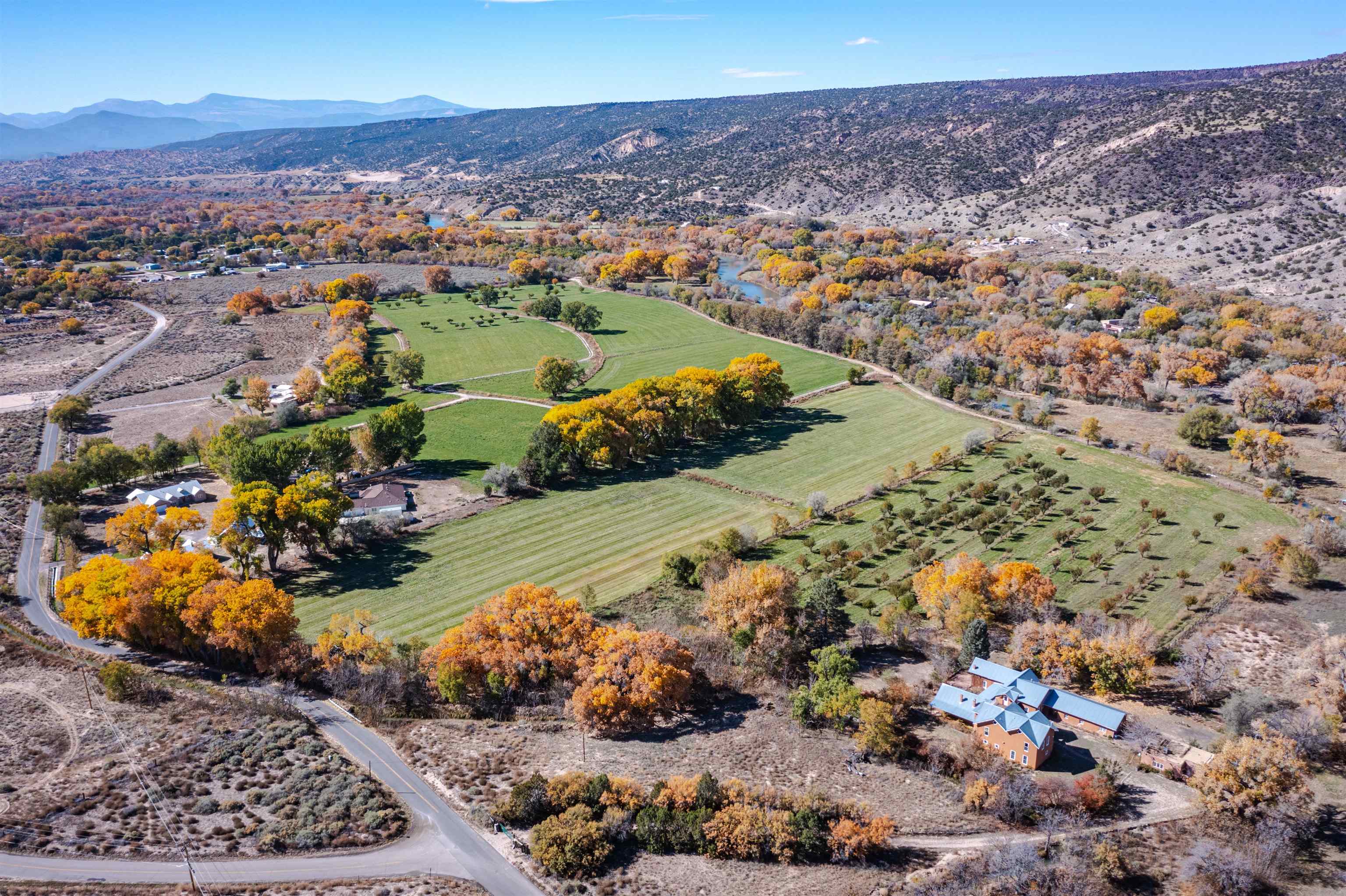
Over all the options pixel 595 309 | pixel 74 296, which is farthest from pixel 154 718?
pixel 74 296

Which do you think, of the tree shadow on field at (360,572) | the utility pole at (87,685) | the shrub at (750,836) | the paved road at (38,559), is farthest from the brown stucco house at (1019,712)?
the paved road at (38,559)

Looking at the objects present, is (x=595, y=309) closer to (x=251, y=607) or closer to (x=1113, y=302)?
(x=1113, y=302)

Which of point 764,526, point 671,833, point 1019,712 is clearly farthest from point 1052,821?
point 764,526

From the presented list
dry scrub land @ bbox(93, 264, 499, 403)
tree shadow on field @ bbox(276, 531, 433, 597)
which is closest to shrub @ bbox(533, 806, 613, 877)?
tree shadow on field @ bbox(276, 531, 433, 597)

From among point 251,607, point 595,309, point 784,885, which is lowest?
point 784,885

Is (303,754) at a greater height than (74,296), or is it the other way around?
(74,296)

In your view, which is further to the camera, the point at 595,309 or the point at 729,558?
the point at 595,309
